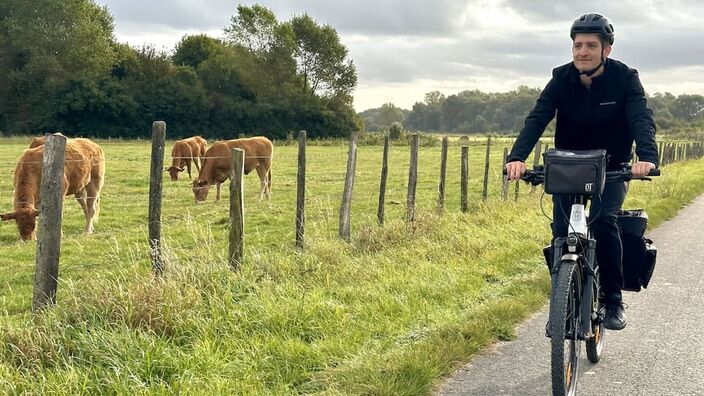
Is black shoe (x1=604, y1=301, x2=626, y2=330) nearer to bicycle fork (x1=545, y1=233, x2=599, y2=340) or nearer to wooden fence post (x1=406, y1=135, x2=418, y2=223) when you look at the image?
bicycle fork (x1=545, y1=233, x2=599, y2=340)

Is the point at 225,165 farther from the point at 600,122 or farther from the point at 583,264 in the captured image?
the point at 583,264

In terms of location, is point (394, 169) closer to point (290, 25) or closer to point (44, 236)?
point (44, 236)

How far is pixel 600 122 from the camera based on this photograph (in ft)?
15.1

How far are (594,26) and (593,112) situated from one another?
0.62 metres

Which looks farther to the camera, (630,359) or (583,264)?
(630,359)

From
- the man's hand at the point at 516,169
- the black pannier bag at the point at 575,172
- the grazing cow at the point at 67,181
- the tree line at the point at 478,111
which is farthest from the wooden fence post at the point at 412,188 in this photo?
the tree line at the point at 478,111

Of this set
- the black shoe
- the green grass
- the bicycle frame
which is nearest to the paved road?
the green grass

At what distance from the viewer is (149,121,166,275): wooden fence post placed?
585 centimetres

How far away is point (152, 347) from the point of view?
4.47 metres

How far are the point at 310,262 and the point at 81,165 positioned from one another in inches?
284

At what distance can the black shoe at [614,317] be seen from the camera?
471cm

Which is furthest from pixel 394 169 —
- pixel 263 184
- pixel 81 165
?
pixel 81 165

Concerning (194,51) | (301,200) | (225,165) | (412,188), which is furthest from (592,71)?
(194,51)

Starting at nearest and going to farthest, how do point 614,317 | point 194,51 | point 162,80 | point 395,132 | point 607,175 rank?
point 607,175, point 614,317, point 395,132, point 162,80, point 194,51
